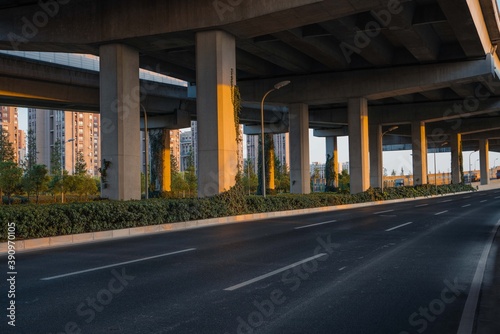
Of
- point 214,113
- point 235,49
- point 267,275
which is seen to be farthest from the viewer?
point 235,49

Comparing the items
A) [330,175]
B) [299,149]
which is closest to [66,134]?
[330,175]

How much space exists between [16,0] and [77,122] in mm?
120552

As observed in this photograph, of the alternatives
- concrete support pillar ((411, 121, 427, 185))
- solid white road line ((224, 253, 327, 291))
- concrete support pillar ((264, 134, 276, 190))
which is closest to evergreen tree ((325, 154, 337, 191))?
concrete support pillar ((264, 134, 276, 190))

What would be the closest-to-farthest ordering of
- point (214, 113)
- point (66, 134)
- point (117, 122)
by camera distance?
point (214, 113) < point (117, 122) < point (66, 134)

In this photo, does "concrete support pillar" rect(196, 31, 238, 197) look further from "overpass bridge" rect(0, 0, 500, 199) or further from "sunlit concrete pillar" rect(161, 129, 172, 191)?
"sunlit concrete pillar" rect(161, 129, 172, 191)

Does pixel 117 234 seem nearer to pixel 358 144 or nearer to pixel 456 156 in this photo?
pixel 358 144

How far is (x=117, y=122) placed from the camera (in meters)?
25.4

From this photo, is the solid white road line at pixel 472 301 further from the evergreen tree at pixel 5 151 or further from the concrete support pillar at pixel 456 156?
the concrete support pillar at pixel 456 156

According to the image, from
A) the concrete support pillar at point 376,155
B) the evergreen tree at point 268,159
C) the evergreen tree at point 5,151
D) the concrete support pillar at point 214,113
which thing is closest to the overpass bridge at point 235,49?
the concrete support pillar at point 214,113

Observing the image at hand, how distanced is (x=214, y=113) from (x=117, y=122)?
5.11 m

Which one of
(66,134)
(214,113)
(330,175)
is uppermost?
(66,134)

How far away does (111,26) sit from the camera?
24.7 metres

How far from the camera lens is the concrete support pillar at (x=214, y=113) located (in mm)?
24297

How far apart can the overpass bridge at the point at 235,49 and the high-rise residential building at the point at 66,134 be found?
321 feet
